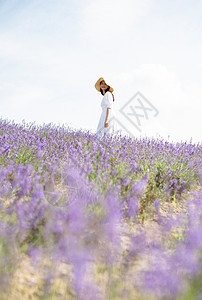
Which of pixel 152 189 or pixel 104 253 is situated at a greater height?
pixel 152 189

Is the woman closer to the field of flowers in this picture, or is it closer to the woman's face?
the woman's face

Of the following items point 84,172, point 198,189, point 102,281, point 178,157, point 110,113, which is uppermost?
point 110,113

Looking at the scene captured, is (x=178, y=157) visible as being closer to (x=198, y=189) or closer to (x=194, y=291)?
(x=198, y=189)

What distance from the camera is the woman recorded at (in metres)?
7.19

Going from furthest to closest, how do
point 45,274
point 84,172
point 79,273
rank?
point 84,172 → point 45,274 → point 79,273

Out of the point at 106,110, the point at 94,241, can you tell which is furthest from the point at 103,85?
the point at 94,241

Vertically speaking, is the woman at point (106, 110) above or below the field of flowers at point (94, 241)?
above

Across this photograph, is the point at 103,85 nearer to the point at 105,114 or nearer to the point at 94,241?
the point at 105,114

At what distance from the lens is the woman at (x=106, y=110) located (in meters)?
7.19

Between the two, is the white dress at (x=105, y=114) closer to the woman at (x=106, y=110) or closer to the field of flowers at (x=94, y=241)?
the woman at (x=106, y=110)

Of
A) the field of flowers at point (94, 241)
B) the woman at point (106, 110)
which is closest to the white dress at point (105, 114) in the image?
the woman at point (106, 110)

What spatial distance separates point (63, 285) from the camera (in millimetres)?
2061

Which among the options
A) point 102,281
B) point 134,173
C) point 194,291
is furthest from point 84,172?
point 194,291

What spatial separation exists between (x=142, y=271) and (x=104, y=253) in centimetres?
38
